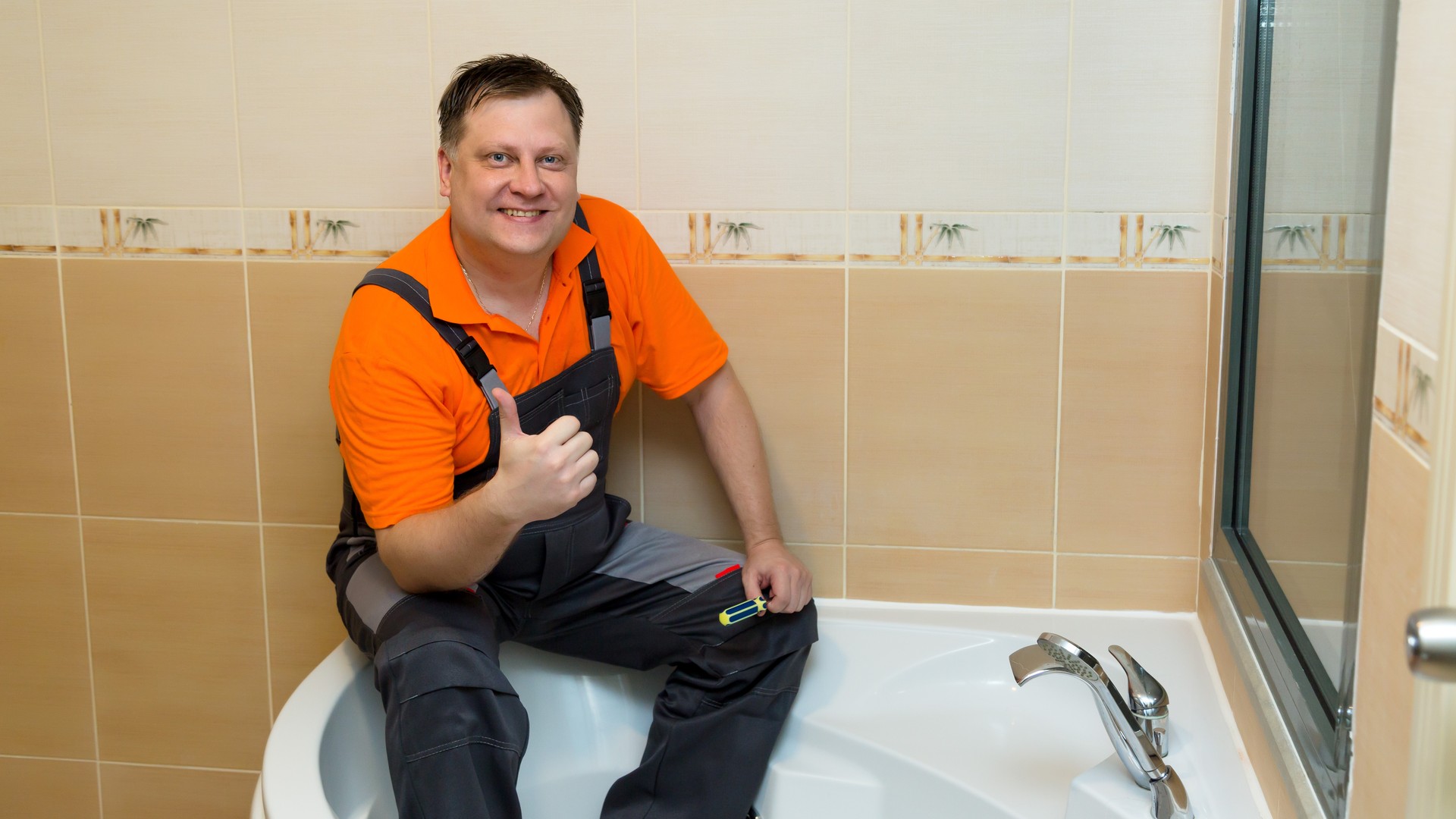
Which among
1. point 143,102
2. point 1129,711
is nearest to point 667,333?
point 1129,711

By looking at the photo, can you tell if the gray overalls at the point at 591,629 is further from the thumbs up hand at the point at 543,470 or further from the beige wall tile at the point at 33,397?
the beige wall tile at the point at 33,397

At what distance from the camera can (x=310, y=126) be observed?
1883mm

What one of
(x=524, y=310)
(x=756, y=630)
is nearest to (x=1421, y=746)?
(x=756, y=630)

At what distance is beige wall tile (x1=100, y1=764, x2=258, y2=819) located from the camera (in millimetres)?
2137

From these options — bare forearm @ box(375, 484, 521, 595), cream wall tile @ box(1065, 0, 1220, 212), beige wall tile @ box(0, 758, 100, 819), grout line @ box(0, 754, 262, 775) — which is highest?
cream wall tile @ box(1065, 0, 1220, 212)

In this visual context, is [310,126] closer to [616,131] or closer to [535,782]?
[616,131]

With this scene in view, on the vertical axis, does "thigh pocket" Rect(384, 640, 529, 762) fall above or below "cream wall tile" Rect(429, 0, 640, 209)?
below

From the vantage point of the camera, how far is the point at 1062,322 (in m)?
1.79

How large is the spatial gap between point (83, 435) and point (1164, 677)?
70.4 inches

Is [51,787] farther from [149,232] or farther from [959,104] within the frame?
[959,104]

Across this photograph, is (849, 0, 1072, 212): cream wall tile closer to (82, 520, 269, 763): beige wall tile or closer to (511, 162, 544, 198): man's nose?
(511, 162, 544, 198): man's nose

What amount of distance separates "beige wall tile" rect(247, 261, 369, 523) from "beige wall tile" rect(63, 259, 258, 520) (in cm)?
3

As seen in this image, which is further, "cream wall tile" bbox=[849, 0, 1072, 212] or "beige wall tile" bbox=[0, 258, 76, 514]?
"beige wall tile" bbox=[0, 258, 76, 514]

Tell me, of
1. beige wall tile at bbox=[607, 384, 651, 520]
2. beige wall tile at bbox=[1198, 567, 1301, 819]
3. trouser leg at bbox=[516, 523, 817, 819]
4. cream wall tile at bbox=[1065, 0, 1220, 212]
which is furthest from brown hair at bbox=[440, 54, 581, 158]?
beige wall tile at bbox=[1198, 567, 1301, 819]
